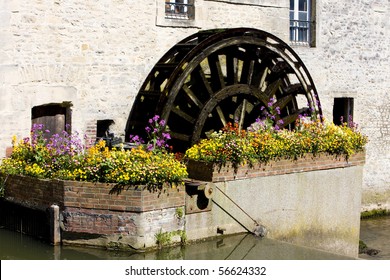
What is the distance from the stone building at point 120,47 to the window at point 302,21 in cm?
2

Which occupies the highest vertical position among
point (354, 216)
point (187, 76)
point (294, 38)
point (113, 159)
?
point (294, 38)

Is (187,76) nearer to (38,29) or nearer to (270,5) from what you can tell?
(38,29)

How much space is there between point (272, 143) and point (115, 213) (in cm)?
299

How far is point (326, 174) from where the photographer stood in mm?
12266

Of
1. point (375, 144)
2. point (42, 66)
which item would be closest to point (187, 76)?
point (42, 66)

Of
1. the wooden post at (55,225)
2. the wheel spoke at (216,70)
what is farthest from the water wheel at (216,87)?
the wooden post at (55,225)

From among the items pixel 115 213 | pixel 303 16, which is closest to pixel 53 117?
pixel 115 213

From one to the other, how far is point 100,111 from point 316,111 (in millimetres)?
3901

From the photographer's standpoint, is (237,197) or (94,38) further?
(94,38)

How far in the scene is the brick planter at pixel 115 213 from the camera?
9.27 metres

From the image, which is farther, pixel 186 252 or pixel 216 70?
pixel 216 70

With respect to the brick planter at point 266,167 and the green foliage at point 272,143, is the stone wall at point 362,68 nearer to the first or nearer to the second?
the green foliage at point 272,143

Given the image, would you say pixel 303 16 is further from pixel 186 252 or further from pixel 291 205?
pixel 186 252

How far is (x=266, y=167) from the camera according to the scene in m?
11.2
